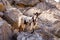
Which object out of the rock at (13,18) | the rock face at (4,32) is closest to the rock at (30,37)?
the rock face at (4,32)

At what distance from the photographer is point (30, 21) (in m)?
3.53

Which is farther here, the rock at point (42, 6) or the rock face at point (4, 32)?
the rock at point (42, 6)

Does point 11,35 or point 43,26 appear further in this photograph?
point 43,26

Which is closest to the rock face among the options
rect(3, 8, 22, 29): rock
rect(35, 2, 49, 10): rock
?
rect(3, 8, 22, 29): rock

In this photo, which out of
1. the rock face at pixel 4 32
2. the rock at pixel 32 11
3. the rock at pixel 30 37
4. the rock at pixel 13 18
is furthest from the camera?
the rock at pixel 32 11

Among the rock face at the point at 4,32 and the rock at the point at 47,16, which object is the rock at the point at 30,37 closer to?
the rock face at the point at 4,32

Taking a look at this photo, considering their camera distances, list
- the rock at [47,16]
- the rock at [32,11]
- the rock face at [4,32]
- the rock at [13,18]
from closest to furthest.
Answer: the rock face at [4,32]
the rock at [13,18]
the rock at [47,16]
the rock at [32,11]

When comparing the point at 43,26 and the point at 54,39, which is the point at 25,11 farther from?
the point at 54,39

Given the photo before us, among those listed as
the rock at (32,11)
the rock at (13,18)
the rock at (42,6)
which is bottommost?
the rock at (32,11)

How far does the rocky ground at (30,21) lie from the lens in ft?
8.81

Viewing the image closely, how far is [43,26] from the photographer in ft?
10.7

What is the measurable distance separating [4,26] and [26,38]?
49cm

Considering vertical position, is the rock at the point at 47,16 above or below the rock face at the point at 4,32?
below

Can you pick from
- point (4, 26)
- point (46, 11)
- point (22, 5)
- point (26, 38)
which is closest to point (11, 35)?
point (4, 26)
